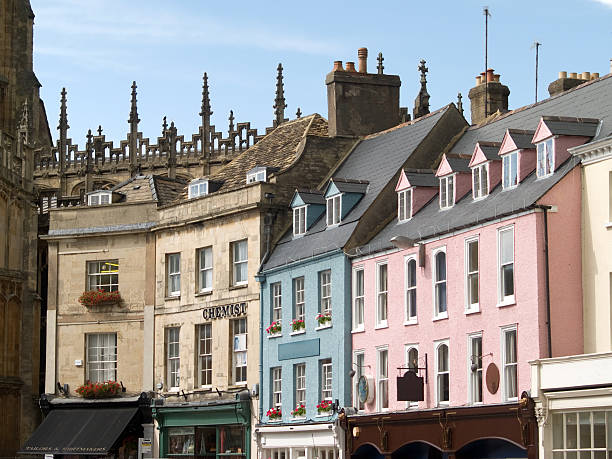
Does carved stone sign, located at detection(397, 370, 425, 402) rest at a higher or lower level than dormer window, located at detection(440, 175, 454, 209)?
lower

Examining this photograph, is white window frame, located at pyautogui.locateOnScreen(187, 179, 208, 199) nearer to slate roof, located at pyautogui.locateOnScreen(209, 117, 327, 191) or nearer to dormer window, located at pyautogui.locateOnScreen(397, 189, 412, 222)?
slate roof, located at pyautogui.locateOnScreen(209, 117, 327, 191)

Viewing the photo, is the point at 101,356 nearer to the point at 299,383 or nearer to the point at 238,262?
the point at 238,262

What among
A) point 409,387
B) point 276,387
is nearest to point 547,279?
point 409,387

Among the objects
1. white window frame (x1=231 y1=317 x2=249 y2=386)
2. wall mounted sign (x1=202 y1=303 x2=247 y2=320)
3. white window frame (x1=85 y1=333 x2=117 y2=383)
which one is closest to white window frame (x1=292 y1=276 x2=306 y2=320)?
wall mounted sign (x1=202 y1=303 x2=247 y2=320)

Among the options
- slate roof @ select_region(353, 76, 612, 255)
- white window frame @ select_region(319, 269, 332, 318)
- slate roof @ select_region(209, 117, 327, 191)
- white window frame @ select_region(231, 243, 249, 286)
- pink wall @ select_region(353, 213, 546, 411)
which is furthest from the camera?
slate roof @ select_region(209, 117, 327, 191)

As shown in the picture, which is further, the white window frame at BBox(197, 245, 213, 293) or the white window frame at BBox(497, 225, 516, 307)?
the white window frame at BBox(197, 245, 213, 293)

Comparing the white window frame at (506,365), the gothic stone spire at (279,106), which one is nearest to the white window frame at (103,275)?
the white window frame at (506,365)

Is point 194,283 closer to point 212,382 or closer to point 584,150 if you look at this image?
point 212,382

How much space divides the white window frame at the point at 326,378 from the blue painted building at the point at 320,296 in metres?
0.03

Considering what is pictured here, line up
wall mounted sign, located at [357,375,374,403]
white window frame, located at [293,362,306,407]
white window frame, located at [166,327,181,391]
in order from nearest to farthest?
wall mounted sign, located at [357,375,374,403] < white window frame, located at [293,362,306,407] < white window frame, located at [166,327,181,391]

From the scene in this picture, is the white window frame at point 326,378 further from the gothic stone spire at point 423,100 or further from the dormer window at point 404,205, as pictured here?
the gothic stone spire at point 423,100

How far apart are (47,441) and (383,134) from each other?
16.9 metres

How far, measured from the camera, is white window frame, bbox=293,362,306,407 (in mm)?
44969

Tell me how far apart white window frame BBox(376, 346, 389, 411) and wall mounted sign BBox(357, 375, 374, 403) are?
19 centimetres
